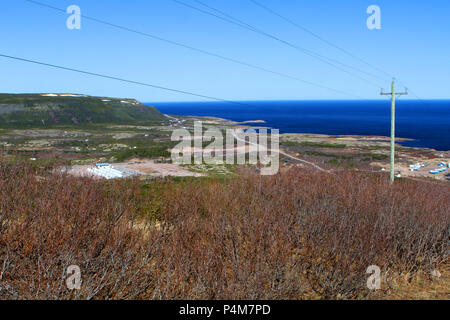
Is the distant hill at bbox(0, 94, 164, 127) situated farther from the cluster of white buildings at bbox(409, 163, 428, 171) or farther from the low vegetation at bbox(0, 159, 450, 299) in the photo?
the low vegetation at bbox(0, 159, 450, 299)

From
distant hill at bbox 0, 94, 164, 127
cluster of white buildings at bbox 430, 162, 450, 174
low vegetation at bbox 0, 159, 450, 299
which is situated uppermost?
distant hill at bbox 0, 94, 164, 127

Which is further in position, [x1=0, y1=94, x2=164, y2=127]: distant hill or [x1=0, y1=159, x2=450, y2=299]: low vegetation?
[x1=0, y1=94, x2=164, y2=127]: distant hill

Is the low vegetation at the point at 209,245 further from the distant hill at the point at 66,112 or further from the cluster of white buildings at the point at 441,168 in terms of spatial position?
the distant hill at the point at 66,112

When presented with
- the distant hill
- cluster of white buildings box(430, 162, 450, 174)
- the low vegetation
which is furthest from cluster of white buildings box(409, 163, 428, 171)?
the distant hill

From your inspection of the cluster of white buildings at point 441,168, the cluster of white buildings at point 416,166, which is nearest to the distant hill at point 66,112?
the cluster of white buildings at point 416,166

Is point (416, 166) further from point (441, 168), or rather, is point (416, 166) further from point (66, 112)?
point (66, 112)

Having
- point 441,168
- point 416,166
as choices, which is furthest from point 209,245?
point 441,168
